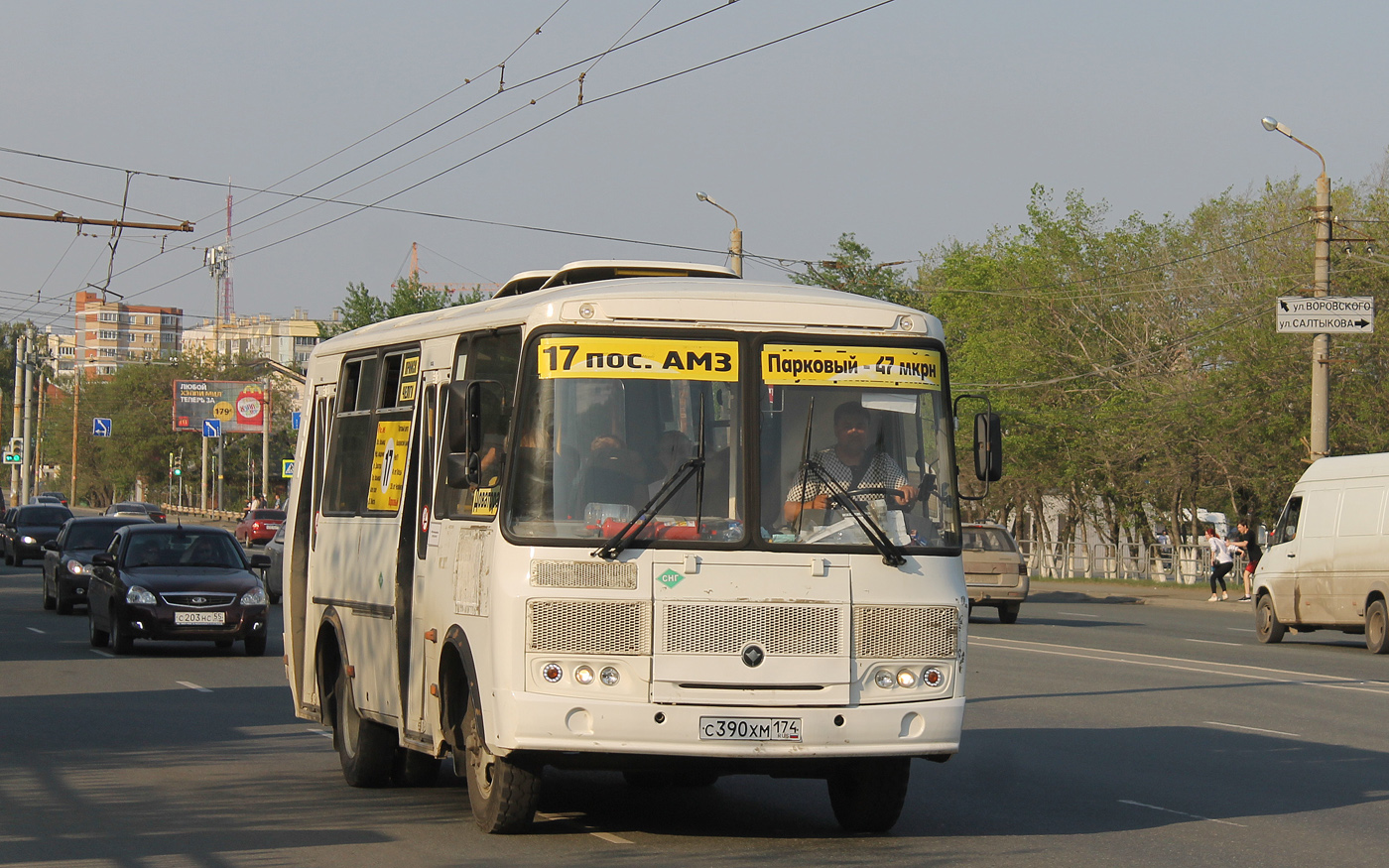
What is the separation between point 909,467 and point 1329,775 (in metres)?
4.73

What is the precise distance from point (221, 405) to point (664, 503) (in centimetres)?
8806

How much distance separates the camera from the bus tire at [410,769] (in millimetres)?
10930

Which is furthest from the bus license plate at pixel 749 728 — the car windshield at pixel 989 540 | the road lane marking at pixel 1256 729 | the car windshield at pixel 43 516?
the car windshield at pixel 43 516

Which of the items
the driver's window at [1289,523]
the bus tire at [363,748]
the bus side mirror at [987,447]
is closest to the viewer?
the bus side mirror at [987,447]

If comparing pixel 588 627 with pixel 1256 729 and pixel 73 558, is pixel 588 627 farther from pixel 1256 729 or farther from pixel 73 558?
pixel 73 558

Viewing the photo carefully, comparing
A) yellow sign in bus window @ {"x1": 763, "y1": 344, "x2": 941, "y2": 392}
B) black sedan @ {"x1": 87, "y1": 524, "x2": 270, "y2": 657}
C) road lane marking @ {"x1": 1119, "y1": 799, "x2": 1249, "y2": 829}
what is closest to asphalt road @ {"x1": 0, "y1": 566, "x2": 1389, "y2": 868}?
road lane marking @ {"x1": 1119, "y1": 799, "x2": 1249, "y2": 829}

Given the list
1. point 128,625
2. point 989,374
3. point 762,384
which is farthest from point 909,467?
point 989,374

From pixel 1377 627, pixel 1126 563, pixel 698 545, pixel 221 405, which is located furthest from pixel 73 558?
pixel 221 405

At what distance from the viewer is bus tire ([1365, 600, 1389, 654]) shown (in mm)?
24422

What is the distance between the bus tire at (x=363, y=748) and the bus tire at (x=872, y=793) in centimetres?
297

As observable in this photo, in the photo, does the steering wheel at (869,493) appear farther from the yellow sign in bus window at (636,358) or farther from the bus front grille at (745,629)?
the yellow sign in bus window at (636,358)

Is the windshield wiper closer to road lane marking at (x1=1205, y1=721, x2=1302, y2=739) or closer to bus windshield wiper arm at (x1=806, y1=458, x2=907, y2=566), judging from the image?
bus windshield wiper arm at (x1=806, y1=458, x2=907, y2=566)

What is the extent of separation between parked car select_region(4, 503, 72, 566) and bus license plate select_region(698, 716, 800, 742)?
136 feet

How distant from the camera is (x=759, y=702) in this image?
27.2 ft
